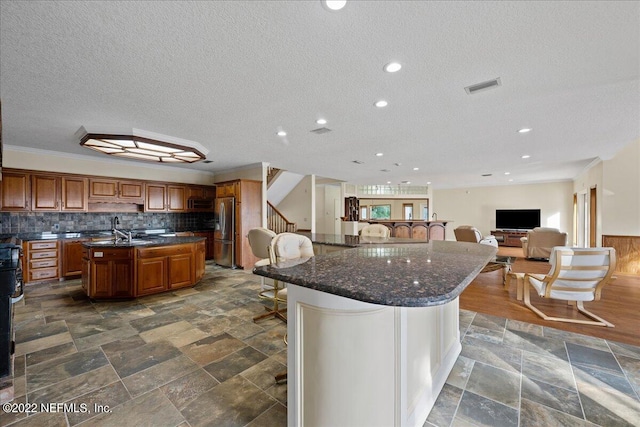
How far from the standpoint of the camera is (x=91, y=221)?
577 cm

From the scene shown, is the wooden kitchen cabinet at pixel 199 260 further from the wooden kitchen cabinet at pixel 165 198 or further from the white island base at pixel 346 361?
the white island base at pixel 346 361

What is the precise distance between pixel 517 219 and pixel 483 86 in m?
10.1

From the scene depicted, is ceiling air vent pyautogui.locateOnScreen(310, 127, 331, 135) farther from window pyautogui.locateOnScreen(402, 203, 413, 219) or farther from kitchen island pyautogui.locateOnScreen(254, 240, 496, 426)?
window pyautogui.locateOnScreen(402, 203, 413, 219)

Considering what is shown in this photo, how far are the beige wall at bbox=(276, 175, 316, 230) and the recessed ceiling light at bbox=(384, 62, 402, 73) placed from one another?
20.2 ft

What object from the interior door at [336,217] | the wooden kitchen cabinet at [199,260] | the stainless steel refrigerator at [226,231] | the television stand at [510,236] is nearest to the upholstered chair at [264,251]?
the wooden kitchen cabinet at [199,260]

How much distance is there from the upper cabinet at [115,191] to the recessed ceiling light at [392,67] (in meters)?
6.24

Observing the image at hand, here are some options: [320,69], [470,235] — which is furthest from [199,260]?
[470,235]

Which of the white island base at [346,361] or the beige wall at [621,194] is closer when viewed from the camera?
the white island base at [346,361]

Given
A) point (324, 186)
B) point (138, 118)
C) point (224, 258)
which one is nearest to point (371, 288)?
point (138, 118)

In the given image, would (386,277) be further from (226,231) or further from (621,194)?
(621,194)

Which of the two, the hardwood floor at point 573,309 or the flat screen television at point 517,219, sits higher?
the flat screen television at point 517,219

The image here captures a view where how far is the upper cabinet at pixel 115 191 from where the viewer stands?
5.51 metres

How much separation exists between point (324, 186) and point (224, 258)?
5.53m

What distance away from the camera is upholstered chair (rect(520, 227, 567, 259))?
6.68 meters
